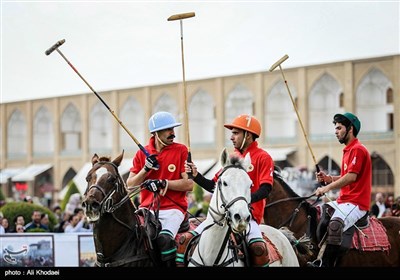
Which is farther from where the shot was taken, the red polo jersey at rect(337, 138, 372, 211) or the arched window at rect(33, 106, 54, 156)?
the arched window at rect(33, 106, 54, 156)

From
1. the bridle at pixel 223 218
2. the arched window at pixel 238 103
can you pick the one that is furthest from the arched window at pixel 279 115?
the bridle at pixel 223 218

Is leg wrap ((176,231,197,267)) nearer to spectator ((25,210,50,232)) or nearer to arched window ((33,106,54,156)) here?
spectator ((25,210,50,232))

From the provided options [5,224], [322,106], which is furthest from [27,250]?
[322,106]

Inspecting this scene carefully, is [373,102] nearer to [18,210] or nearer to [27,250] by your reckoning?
[18,210]

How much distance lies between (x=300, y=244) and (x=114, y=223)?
1.96 meters

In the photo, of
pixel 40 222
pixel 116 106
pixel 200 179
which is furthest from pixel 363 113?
pixel 200 179

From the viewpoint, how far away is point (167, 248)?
676cm

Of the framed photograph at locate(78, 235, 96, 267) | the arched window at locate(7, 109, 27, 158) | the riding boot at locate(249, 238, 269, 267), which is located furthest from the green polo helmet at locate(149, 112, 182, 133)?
the arched window at locate(7, 109, 27, 158)

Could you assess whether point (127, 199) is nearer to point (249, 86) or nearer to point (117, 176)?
point (117, 176)

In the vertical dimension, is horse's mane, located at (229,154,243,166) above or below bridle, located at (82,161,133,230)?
above

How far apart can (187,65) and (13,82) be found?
7.21 feet

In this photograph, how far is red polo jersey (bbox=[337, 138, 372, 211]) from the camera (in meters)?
A: 7.51

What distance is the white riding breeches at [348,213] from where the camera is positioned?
765 centimetres

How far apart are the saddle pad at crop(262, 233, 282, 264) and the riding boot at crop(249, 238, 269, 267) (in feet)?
Answer: 0.84
